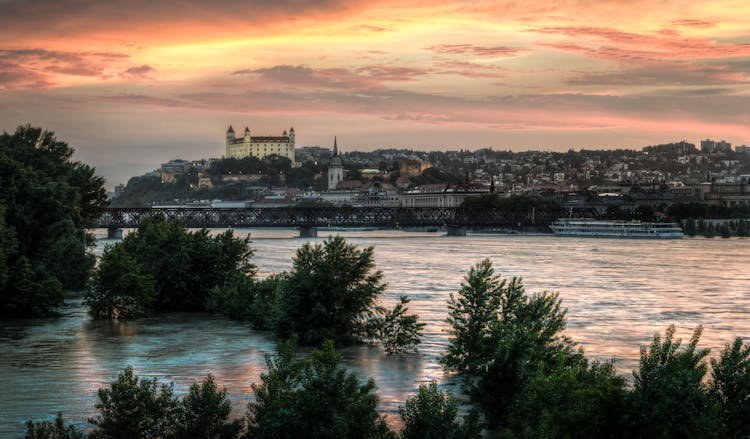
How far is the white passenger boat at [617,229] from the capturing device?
109688mm

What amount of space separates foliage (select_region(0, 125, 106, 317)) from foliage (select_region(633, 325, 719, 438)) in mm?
20431

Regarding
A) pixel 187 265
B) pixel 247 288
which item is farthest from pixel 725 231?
pixel 247 288

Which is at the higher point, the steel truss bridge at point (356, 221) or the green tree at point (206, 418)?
the steel truss bridge at point (356, 221)

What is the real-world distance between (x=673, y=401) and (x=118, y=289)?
68.2ft

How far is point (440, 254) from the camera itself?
74250 millimetres

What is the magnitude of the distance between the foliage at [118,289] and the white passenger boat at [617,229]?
284 ft

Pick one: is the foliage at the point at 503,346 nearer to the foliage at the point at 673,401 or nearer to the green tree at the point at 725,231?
the foliage at the point at 673,401

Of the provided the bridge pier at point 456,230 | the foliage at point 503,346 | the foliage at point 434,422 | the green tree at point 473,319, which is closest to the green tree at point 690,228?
the bridge pier at point 456,230

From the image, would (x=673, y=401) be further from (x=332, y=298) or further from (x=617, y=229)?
(x=617, y=229)

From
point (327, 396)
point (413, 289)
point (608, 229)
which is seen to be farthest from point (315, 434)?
point (608, 229)

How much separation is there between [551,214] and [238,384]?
425ft

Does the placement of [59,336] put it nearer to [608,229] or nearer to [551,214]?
[608,229]

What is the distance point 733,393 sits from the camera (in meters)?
12.6

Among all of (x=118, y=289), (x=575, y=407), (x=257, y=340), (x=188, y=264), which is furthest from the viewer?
(x=188, y=264)
